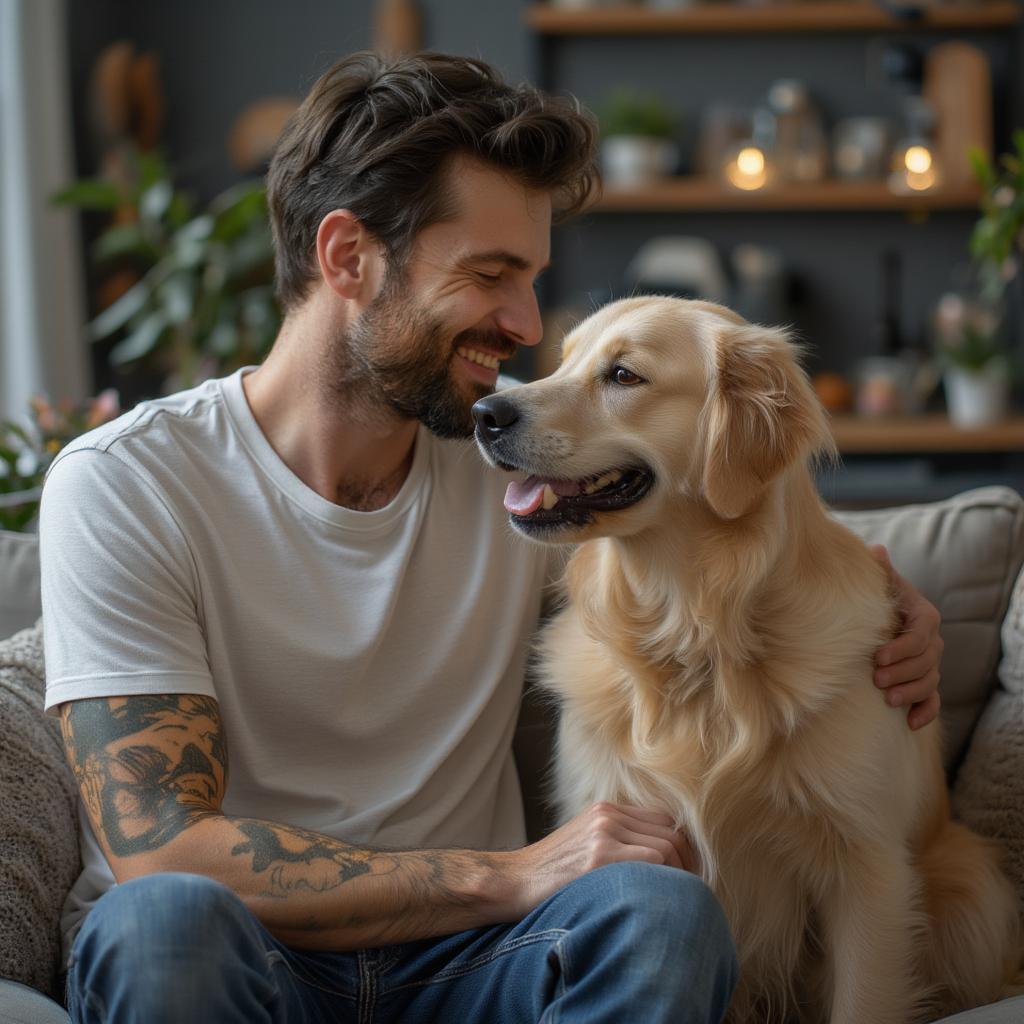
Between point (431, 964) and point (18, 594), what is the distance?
829 millimetres

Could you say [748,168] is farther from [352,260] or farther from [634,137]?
[352,260]

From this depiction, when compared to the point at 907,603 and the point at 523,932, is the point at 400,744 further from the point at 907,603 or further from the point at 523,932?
the point at 907,603

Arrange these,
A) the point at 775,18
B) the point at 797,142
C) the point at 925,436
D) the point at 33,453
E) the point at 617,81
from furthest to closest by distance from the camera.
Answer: the point at 617,81
the point at 797,142
the point at 775,18
the point at 925,436
the point at 33,453

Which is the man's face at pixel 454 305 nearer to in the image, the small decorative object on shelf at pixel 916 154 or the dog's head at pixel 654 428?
the dog's head at pixel 654 428

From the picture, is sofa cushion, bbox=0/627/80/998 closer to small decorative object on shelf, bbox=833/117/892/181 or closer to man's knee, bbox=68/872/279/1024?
man's knee, bbox=68/872/279/1024

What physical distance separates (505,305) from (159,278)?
245 cm

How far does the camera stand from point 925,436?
13.8 feet

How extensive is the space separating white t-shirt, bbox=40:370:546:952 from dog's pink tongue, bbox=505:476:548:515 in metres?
0.14

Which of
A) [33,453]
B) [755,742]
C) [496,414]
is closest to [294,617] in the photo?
[496,414]

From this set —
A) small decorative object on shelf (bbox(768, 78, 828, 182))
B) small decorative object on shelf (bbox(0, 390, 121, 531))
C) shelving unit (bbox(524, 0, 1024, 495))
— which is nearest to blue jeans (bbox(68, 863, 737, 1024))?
small decorative object on shelf (bbox(0, 390, 121, 531))

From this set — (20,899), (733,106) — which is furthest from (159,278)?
(20,899)

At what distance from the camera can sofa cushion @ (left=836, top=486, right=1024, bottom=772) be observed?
1.78 metres

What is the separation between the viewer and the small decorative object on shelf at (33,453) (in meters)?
2.13

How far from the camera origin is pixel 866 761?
1.46 m
